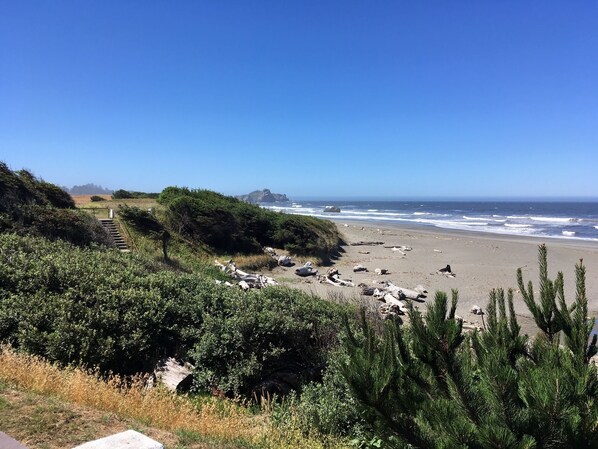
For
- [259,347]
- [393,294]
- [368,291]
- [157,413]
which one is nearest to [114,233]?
[368,291]

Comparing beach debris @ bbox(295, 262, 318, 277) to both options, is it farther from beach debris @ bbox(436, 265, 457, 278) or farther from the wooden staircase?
the wooden staircase

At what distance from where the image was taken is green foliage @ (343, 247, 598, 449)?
2402 mm

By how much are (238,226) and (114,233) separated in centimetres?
866

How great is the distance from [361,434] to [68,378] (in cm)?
444

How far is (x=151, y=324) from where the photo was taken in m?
8.96

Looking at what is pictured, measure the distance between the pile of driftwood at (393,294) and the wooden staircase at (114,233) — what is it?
43.6 feet

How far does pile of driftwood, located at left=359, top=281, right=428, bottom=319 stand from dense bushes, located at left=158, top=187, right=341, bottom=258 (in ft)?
33.3

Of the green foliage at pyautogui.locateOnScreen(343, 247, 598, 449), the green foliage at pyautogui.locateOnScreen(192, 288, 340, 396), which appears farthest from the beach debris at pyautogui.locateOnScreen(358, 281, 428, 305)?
the green foliage at pyautogui.locateOnScreen(343, 247, 598, 449)

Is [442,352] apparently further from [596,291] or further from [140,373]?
[596,291]

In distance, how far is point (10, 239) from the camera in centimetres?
1272

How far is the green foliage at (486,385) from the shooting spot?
2402 millimetres

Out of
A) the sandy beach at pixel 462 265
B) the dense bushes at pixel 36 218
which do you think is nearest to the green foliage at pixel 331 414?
the sandy beach at pixel 462 265

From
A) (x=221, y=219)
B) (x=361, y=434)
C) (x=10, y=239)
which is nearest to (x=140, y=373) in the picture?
(x=361, y=434)

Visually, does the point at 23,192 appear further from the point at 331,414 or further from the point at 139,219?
the point at 331,414
